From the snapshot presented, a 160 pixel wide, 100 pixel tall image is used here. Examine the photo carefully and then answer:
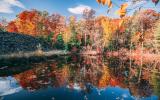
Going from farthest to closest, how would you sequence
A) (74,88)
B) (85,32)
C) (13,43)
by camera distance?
(85,32) → (13,43) → (74,88)

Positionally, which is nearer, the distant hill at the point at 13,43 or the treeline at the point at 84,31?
the distant hill at the point at 13,43

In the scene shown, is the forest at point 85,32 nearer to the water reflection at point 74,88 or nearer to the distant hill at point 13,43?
the distant hill at point 13,43

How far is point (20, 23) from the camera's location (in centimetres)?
6006

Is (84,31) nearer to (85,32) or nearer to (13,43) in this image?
(85,32)

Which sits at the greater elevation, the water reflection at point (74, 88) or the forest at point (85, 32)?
the forest at point (85, 32)

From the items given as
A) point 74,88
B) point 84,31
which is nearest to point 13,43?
point 74,88

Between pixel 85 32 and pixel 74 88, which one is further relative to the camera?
pixel 85 32

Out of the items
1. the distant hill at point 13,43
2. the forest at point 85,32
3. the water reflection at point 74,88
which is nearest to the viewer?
the water reflection at point 74,88

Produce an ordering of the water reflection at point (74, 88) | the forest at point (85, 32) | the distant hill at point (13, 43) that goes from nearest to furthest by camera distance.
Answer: the water reflection at point (74, 88) → the distant hill at point (13, 43) → the forest at point (85, 32)

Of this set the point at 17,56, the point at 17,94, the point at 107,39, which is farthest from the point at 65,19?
the point at 17,94

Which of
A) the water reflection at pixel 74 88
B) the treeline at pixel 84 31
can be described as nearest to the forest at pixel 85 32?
the treeline at pixel 84 31

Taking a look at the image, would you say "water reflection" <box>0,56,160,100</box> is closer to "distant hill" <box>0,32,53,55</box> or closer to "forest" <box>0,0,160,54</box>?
"distant hill" <box>0,32,53,55</box>

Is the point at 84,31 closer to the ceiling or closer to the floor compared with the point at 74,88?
closer to the ceiling

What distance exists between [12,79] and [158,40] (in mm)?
32348
